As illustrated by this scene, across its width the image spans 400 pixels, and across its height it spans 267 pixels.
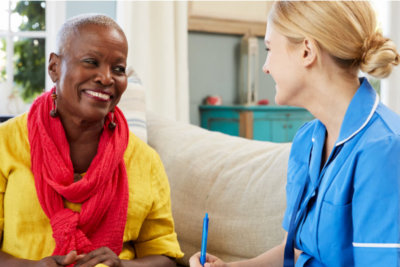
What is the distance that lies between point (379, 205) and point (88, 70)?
30.2 inches

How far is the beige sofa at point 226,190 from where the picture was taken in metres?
1.55

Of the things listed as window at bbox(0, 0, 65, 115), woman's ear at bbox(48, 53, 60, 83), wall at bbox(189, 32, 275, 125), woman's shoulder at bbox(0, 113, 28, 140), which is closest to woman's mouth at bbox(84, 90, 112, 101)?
woman's ear at bbox(48, 53, 60, 83)

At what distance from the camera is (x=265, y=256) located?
128 cm

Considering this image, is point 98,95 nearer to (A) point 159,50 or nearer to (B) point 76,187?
(B) point 76,187

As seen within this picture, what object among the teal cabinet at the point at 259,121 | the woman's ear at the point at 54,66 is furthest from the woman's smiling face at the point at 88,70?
the teal cabinet at the point at 259,121

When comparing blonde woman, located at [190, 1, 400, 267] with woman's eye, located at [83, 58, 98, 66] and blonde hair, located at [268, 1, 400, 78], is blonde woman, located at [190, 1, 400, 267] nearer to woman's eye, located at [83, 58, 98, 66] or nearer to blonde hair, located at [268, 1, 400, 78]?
blonde hair, located at [268, 1, 400, 78]

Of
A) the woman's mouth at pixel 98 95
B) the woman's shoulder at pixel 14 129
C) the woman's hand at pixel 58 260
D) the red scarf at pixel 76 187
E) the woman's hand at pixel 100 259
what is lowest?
the woman's hand at pixel 100 259

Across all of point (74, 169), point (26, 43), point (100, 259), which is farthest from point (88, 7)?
point (100, 259)

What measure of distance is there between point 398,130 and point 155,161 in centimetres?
75

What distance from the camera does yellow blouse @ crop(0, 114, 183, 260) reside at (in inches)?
49.9

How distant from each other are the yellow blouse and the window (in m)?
2.12

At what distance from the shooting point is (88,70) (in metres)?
1.27

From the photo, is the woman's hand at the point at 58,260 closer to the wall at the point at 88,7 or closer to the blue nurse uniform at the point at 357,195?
the blue nurse uniform at the point at 357,195

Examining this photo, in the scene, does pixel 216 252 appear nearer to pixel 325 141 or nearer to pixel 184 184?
pixel 184 184
